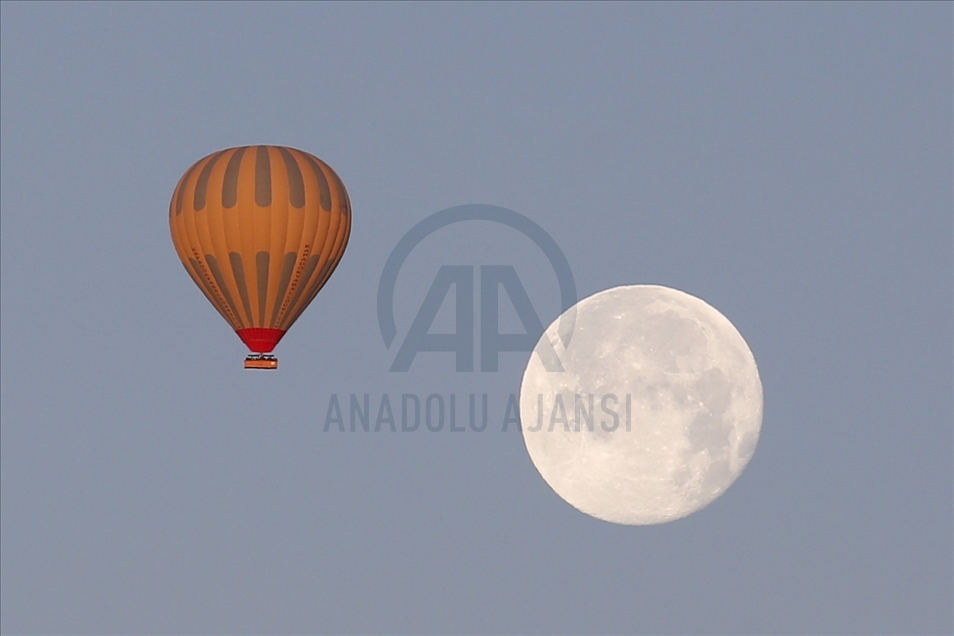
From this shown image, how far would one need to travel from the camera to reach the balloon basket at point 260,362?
160 ft

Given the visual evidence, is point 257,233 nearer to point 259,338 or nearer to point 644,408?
point 259,338

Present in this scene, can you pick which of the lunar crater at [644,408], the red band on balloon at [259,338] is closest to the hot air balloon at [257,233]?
the red band on balloon at [259,338]

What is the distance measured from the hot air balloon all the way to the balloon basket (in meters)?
0.03

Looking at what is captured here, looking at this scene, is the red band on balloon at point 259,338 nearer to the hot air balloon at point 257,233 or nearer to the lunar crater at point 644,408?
the hot air balloon at point 257,233

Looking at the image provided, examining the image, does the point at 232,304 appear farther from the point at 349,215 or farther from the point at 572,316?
the point at 572,316

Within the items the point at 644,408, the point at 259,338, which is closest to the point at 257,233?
the point at 259,338

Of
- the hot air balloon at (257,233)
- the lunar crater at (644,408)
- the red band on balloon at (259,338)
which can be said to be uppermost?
the hot air balloon at (257,233)

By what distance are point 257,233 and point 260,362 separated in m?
3.38

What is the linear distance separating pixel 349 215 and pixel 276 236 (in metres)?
2.48

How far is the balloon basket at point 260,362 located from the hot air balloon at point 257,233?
1.0 inches

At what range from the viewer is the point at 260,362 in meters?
48.7

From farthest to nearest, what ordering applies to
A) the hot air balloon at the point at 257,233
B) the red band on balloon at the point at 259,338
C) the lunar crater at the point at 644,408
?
the red band on balloon at the point at 259,338 → the hot air balloon at the point at 257,233 → the lunar crater at the point at 644,408

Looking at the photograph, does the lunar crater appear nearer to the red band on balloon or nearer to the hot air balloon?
the hot air balloon

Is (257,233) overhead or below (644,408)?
overhead
